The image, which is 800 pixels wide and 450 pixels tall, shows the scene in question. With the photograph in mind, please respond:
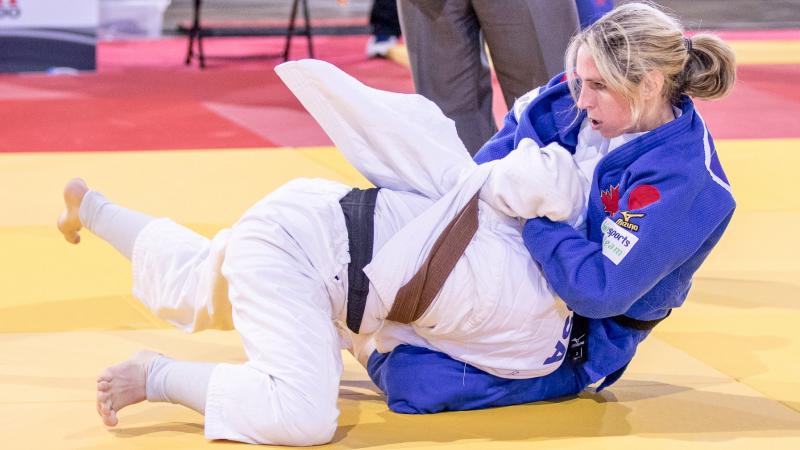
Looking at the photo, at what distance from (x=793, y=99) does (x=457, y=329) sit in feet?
19.8

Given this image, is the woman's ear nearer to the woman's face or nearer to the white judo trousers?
the woman's face

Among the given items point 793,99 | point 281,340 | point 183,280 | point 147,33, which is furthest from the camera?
point 147,33

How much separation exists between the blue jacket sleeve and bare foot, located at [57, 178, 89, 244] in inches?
59.5

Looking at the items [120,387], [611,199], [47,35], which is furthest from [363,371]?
[47,35]

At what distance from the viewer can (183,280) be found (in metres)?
3.44

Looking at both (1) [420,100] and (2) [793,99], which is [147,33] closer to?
(2) [793,99]

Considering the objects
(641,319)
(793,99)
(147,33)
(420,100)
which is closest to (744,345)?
(641,319)

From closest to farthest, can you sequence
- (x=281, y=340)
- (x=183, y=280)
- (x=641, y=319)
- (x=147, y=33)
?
(x=281, y=340), (x=641, y=319), (x=183, y=280), (x=147, y=33)

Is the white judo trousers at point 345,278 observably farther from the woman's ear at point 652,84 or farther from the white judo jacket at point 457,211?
the woman's ear at point 652,84

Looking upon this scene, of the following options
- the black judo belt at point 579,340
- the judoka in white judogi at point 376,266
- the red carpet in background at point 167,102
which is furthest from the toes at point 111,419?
the red carpet in background at point 167,102

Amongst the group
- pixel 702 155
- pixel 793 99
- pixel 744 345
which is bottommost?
pixel 793 99

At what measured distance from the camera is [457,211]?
311cm

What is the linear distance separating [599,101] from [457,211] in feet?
1.40

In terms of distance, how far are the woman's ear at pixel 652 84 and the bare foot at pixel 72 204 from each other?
173 cm
